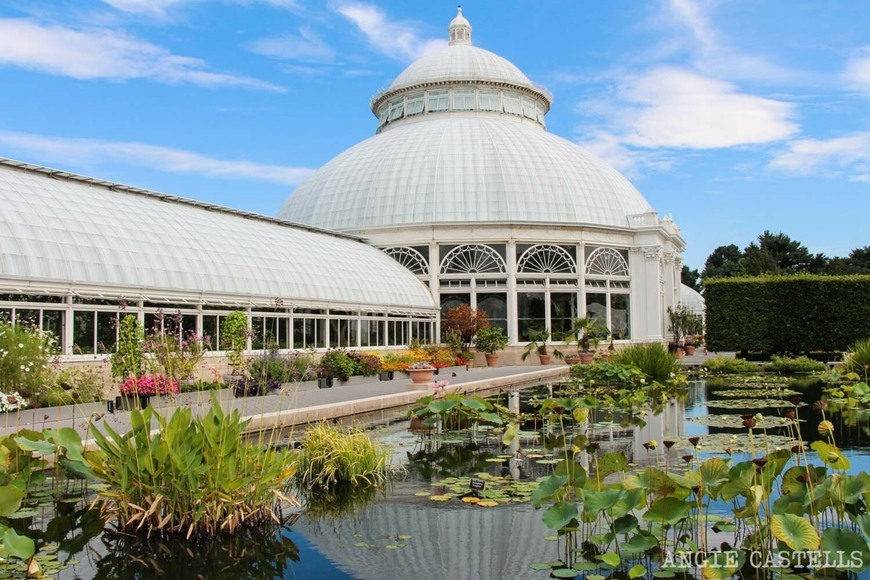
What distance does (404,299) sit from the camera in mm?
39875

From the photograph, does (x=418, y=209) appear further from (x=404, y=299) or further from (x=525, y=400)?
(x=525, y=400)

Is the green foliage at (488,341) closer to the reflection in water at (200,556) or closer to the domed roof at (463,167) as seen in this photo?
the domed roof at (463,167)

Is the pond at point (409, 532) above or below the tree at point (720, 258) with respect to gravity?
below

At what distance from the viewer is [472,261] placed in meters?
44.6

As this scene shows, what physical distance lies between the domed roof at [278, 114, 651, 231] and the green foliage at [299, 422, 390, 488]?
32.8m

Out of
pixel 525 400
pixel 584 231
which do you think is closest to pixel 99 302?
pixel 525 400

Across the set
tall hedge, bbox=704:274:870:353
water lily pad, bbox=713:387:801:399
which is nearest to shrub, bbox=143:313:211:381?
water lily pad, bbox=713:387:801:399

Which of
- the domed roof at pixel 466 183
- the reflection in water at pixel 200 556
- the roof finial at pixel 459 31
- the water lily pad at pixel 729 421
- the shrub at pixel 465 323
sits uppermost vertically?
the roof finial at pixel 459 31

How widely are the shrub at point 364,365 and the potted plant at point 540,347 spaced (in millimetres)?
11859

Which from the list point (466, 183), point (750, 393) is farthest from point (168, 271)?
point (466, 183)

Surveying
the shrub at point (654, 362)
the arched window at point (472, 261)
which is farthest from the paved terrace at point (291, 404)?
the arched window at point (472, 261)

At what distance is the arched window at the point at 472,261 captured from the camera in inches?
1740

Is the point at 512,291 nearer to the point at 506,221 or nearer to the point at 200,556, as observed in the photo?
the point at 506,221

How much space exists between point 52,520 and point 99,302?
1394cm
